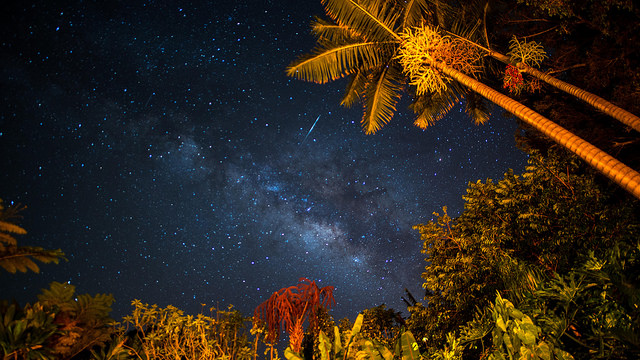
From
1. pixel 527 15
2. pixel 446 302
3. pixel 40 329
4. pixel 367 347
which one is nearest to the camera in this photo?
pixel 367 347

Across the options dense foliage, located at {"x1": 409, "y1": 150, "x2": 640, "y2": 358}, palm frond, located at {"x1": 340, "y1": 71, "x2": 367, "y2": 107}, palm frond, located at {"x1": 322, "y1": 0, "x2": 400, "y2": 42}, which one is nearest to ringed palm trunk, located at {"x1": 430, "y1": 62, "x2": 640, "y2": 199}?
dense foliage, located at {"x1": 409, "y1": 150, "x2": 640, "y2": 358}

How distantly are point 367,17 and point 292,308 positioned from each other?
22.0 ft

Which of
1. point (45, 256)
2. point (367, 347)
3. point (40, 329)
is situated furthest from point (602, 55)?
point (40, 329)

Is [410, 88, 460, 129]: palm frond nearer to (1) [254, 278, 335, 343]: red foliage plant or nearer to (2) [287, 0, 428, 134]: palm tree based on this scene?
(2) [287, 0, 428, 134]: palm tree

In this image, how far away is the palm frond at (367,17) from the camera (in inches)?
287

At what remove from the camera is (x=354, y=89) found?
32.4 feet

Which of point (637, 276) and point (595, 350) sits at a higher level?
point (637, 276)

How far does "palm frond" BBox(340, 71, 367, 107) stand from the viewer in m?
9.76

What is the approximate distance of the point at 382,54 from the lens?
873cm

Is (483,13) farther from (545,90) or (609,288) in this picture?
(609,288)

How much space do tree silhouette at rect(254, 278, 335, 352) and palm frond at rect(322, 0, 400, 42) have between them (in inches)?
238

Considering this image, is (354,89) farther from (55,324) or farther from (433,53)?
(55,324)

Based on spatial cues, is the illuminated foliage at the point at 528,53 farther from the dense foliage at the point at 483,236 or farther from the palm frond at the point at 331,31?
the palm frond at the point at 331,31

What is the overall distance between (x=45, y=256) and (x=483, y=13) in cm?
882
